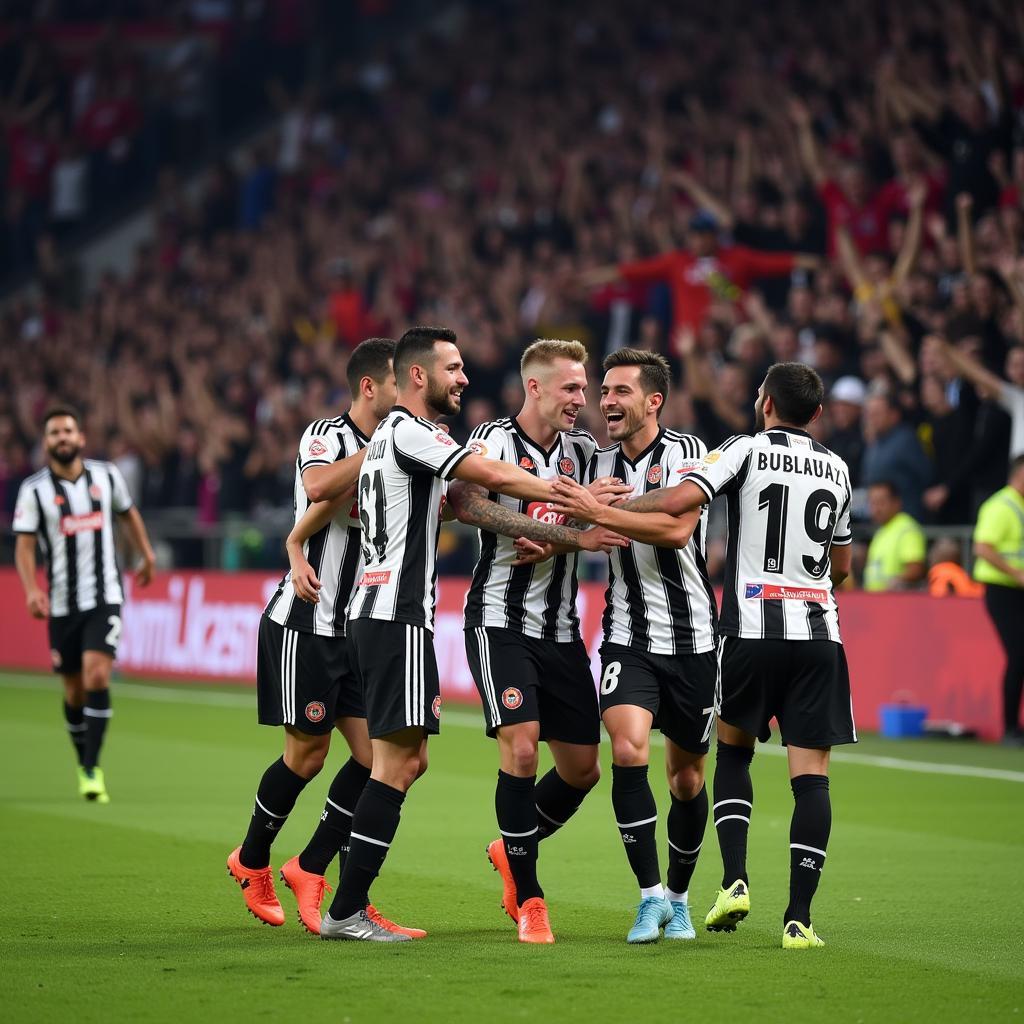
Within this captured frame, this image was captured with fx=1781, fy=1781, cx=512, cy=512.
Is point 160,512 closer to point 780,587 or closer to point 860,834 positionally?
point 860,834

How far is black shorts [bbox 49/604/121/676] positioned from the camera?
11.6 metres

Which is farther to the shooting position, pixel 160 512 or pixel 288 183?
pixel 288 183

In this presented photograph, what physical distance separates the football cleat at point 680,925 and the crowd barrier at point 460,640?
7672 millimetres

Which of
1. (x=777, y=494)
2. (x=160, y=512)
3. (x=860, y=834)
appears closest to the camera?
(x=777, y=494)

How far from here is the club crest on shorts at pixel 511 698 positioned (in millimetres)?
6789

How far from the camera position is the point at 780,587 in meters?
6.83

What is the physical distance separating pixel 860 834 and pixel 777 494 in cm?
375

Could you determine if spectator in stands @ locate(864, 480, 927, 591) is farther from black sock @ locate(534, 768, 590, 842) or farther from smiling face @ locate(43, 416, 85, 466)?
black sock @ locate(534, 768, 590, 842)

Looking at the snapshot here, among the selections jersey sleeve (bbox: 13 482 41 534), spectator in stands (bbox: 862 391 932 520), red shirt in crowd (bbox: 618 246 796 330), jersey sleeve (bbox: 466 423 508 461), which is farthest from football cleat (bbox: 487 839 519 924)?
red shirt in crowd (bbox: 618 246 796 330)

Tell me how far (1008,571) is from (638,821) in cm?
760

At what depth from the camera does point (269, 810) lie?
725cm

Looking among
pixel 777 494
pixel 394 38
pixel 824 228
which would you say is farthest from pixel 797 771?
pixel 394 38

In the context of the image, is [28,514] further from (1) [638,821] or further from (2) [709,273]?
(2) [709,273]

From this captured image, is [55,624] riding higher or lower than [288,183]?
lower
